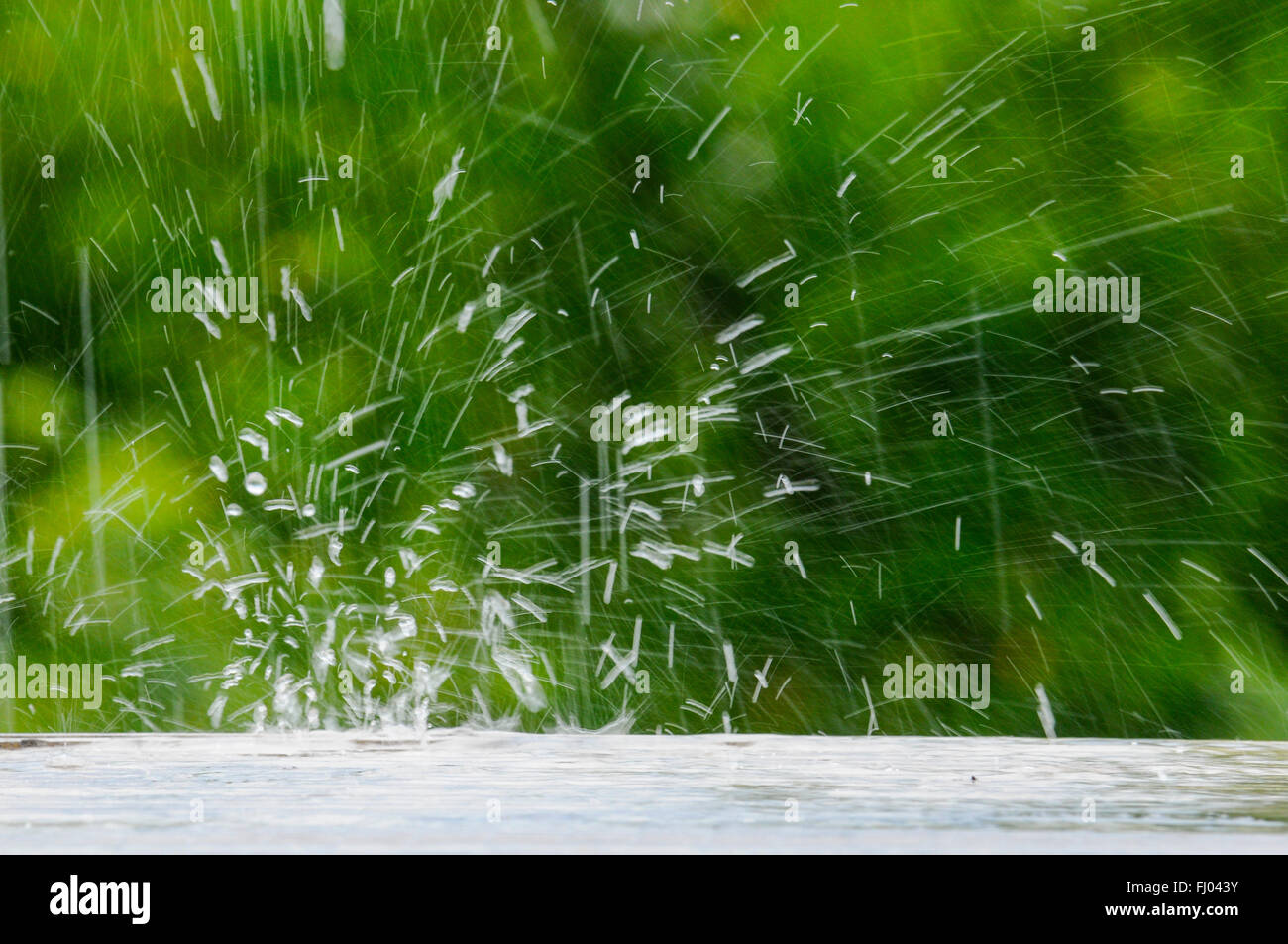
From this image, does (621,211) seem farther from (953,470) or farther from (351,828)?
(351,828)

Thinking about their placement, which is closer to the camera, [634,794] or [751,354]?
[634,794]

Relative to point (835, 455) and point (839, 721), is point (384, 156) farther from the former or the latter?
point (839, 721)

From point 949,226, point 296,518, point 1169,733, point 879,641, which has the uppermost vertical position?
point 949,226

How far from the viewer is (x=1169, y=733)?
11.2 feet

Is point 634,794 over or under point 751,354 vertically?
under

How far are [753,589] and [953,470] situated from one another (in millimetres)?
549

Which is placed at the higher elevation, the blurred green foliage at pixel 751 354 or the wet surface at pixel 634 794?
the blurred green foliage at pixel 751 354

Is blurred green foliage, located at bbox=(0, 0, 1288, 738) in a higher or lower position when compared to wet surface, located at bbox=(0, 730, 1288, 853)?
higher

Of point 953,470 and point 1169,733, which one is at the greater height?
point 953,470

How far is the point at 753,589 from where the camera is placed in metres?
3.46

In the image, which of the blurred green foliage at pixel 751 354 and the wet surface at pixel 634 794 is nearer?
the wet surface at pixel 634 794

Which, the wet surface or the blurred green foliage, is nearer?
the wet surface

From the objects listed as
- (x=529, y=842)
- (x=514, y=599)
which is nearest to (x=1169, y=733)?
(x=514, y=599)

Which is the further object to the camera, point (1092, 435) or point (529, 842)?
point (1092, 435)
